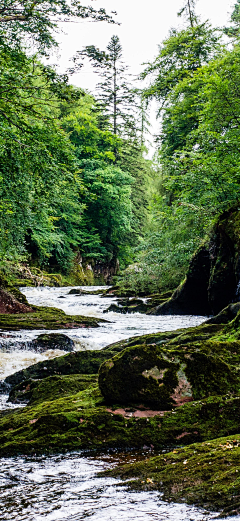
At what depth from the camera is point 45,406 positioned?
3971mm

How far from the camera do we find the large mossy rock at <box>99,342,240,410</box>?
3404mm

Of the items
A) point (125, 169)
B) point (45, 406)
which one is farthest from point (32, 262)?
point (45, 406)

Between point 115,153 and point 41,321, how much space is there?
93.6ft

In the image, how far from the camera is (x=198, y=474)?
2021 millimetres

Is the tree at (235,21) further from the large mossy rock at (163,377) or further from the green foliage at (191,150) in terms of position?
the large mossy rock at (163,377)

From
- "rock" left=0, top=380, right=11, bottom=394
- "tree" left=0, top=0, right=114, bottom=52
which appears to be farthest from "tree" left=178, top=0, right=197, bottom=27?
"rock" left=0, top=380, right=11, bottom=394

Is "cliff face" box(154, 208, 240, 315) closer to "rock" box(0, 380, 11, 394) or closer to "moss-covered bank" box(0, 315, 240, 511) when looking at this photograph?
"rock" box(0, 380, 11, 394)

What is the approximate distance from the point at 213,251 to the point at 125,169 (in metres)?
28.6

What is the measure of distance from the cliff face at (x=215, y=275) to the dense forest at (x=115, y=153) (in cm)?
75

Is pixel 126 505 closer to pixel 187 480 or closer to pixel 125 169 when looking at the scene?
pixel 187 480

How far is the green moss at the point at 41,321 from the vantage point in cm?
1076

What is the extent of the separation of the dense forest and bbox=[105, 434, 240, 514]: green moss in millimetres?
7150

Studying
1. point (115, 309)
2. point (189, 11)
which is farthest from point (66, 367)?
point (189, 11)

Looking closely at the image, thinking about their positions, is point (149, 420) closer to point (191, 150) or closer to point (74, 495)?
point (74, 495)
